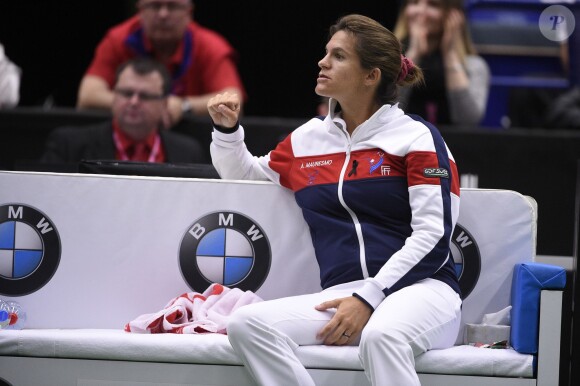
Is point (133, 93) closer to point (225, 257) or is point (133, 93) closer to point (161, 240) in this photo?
point (161, 240)

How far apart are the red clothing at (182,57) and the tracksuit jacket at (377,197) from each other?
103 inches

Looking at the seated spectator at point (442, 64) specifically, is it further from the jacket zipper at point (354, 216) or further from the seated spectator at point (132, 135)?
the jacket zipper at point (354, 216)

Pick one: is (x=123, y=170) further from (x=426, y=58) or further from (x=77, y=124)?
(x=426, y=58)

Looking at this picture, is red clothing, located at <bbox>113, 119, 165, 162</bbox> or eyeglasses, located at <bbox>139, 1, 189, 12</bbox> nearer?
red clothing, located at <bbox>113, 119, 165, 162</bbox>

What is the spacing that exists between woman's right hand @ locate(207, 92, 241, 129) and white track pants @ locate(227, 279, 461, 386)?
2.62ft

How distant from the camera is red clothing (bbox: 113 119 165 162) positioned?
6.01 meters

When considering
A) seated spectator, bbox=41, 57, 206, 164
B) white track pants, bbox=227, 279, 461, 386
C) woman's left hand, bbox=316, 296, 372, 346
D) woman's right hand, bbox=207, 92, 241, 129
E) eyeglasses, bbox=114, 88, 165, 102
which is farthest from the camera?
eyeglasses, bbox=114, 88, 165, 102

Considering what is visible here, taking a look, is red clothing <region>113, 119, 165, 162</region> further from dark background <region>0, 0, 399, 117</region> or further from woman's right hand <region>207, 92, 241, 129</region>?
dark background <region>0, 0, 399, 117</region>

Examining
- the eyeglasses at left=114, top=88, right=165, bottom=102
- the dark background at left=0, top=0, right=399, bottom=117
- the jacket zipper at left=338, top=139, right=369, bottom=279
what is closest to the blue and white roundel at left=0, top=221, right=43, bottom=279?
the jacket zipper at left=338, top=139, right=369, bottom=279

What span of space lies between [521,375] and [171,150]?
108 inches

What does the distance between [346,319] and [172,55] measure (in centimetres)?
343

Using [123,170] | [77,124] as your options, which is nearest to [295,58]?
[77,124]

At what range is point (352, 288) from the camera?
3996 mm

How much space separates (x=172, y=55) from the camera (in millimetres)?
6844
